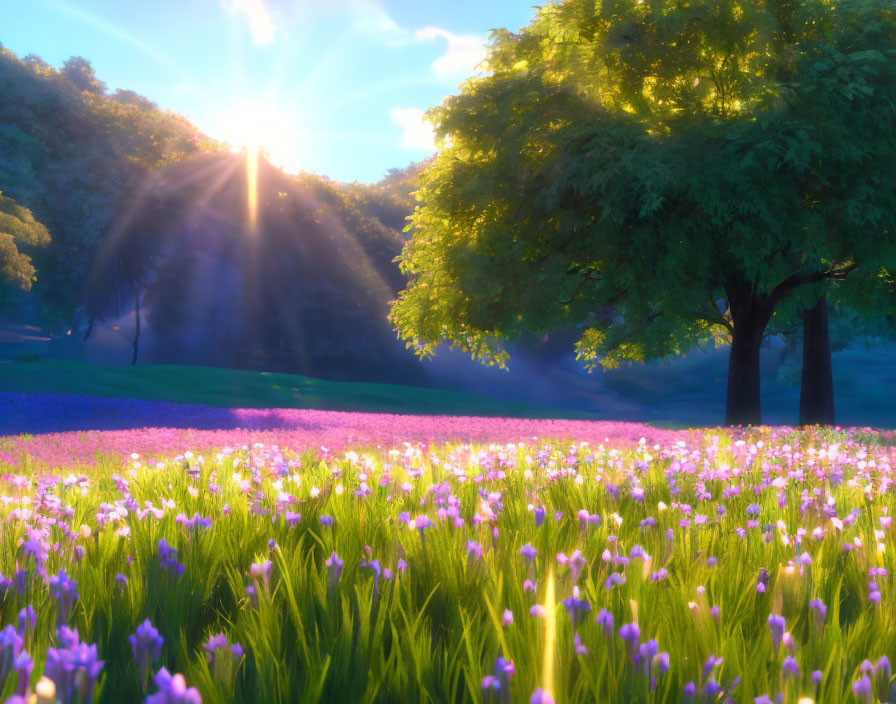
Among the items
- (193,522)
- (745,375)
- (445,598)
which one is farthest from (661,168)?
(445,598)

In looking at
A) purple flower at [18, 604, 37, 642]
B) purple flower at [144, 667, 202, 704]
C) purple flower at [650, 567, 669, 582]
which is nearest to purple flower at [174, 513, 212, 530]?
purple flower at [18, 604, 37, 642]

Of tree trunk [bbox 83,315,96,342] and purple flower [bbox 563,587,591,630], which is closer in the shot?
purple flower [bbox 563,587,591,630]

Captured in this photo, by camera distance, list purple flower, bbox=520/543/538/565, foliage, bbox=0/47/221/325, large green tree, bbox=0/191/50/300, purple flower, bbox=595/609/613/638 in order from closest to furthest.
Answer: purple flower, bbox=595/609/613/638 < purple flower, bbox=520/543/538/565 < large green tree, bbox=0/191/50/300 < foliage, bbox=0/47/221/325

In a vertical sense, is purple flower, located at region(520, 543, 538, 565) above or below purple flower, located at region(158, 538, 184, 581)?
above

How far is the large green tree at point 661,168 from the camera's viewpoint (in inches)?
589

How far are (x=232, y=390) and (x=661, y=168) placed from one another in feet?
77.2

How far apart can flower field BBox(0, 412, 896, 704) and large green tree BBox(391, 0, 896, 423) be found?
11.3 m

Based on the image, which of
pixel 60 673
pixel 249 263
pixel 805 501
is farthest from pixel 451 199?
pixel 249 263

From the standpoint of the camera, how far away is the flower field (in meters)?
1.73

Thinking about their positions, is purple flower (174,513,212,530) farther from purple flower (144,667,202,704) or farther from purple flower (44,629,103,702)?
purple flower (144,667,202,704)

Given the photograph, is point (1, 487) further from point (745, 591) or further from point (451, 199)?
point (451, 199)

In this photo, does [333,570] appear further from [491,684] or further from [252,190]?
[252,190]

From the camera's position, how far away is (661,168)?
14.4 metres

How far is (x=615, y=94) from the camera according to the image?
17438 mm
